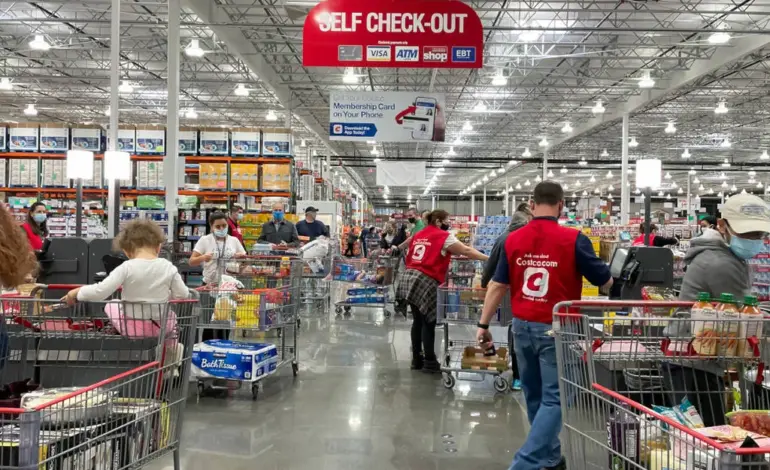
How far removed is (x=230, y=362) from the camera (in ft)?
18.6

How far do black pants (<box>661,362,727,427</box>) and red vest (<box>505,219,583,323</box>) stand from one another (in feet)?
2.59

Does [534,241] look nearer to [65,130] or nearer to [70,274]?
[70,274]

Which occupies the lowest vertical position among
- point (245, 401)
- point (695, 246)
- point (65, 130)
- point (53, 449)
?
point (245, 401)

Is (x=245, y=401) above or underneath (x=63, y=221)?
underneath

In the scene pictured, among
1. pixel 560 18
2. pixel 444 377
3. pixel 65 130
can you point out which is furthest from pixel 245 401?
pixel 560 18

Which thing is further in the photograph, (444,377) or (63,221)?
(63,221)

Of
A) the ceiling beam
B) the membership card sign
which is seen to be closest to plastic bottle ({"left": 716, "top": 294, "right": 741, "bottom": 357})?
the membership card sign

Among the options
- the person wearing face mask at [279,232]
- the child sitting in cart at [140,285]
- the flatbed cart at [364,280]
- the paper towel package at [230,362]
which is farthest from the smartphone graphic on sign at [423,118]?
the child sitting in cart at [140,285]

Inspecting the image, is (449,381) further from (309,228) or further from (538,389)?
(309,228)

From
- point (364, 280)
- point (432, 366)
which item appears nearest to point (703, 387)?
point (432, 366)

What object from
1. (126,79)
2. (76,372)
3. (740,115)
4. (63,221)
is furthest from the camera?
(740,115)

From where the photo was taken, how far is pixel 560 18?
1542 centimetres

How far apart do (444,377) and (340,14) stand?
4417 mm

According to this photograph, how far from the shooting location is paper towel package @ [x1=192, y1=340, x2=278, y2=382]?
5.64 m
